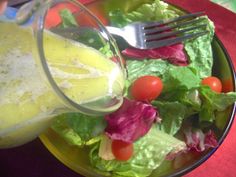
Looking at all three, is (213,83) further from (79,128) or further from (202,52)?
(79,128)

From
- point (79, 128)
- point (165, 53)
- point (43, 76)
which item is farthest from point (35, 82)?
point (165, 53)

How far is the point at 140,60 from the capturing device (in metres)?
0.83

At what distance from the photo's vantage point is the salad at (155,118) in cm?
67

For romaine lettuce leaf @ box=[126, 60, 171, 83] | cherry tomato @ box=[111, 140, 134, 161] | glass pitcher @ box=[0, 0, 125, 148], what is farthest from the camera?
romaine lettuce leaf @ box=[126, 60, 171, 83]

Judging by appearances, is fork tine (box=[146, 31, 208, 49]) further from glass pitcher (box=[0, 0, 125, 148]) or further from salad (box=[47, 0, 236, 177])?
glass pitcher (box=[0, 0, 125, 148])

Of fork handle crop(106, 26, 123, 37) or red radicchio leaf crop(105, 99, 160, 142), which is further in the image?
fork handle crop(106, 26, 123, 37)

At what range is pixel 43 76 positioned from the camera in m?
0.52

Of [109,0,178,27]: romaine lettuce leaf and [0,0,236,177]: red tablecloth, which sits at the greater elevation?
[109,0,178,27]: romaine lettuce leaf

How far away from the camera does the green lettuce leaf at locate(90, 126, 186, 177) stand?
67 centimetres

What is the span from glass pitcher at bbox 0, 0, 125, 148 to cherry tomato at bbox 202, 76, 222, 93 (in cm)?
19

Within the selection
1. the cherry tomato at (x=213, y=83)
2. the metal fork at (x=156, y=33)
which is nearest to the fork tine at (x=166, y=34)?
the metal fork at (x=156, y=33)

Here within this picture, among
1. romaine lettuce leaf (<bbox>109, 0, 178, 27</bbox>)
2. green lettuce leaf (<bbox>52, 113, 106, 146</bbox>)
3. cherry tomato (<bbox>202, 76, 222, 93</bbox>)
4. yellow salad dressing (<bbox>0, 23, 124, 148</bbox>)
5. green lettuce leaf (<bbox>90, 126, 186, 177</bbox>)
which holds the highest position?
yellow salad dressing (<bbox>0, 23, 124, 148</bbox>)

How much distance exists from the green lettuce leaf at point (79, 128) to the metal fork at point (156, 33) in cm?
22

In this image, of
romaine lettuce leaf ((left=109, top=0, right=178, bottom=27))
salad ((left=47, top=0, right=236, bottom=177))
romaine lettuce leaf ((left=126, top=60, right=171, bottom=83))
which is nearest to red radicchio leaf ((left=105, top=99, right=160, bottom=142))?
salad ((left=47, top=0, right=236, bottom=177))
